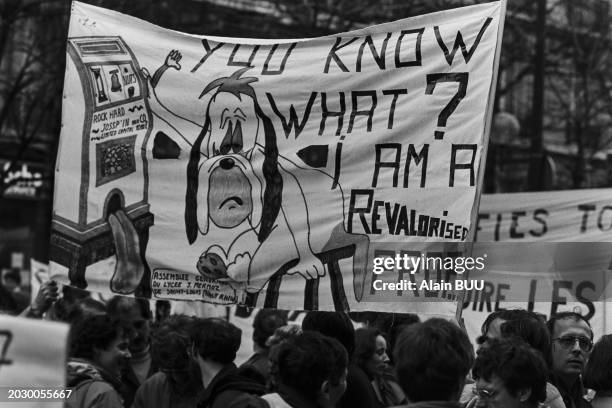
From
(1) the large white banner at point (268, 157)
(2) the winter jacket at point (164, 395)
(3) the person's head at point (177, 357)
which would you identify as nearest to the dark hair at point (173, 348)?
(3) the person's head at point (177, 357)

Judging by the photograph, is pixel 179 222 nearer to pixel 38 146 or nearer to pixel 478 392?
pixel 478 392

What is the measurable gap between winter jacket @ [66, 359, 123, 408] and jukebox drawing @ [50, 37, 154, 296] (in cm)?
124

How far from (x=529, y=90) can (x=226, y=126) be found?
82.5ft

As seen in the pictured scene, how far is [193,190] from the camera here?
6.27 metres

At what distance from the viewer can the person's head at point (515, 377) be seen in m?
4.02

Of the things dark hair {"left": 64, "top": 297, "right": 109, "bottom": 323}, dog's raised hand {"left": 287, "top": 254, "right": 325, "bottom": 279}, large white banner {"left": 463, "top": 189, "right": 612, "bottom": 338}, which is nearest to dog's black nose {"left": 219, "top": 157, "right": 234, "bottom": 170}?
dog's raised hand {"left": 287, "top": 254, "right": 325, "bottom": 279}

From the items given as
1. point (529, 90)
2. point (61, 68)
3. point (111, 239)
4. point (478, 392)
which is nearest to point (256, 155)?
point (111, 239)

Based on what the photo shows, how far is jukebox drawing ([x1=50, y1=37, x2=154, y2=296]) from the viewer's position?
6.35 meters

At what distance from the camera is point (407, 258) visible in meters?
5.66

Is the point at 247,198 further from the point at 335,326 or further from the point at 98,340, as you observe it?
the point at 98,340

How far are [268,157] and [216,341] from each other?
110cm

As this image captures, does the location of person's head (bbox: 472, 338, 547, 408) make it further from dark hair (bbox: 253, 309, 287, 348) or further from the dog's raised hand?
dark hair (bbox: 253, 309, 287, 348)

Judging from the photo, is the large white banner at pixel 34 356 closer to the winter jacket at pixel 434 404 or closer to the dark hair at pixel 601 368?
the winter jacket at pixel 434 404

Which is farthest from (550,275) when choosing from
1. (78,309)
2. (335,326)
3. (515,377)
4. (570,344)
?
(78,309)
